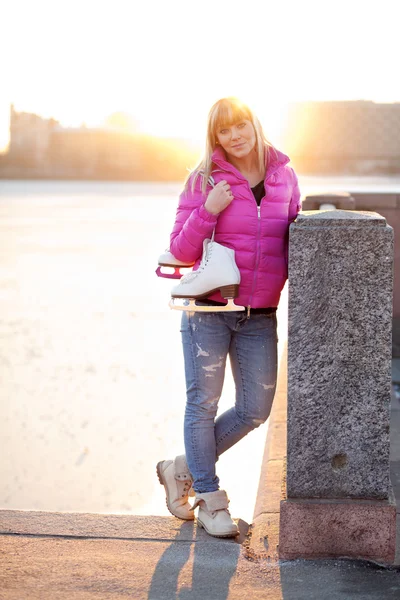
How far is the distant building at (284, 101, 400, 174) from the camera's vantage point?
4518 inches

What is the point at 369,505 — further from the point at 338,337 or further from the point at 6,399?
the point at 6,399

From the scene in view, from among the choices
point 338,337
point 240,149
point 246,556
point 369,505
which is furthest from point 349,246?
point 246,556

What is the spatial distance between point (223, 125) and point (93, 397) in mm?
3375

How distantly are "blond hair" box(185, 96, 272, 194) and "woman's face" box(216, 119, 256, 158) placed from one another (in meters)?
0.02

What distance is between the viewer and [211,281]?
326 centimetres

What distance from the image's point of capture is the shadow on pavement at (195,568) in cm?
295

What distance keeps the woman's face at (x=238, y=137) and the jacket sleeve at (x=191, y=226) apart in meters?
0.16

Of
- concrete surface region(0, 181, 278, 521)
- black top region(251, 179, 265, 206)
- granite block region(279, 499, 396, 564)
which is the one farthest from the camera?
concrete surface region(0, 181, 278, 521)

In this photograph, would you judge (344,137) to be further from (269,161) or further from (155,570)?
(155,570)

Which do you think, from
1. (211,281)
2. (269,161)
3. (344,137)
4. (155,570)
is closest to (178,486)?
(155,570)

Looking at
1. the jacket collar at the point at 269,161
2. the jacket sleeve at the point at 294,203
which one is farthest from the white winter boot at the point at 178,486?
the jacket collar at the point at 269,161

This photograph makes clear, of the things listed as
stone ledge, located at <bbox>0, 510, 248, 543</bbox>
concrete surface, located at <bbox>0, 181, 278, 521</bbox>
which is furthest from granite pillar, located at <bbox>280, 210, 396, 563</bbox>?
concrete surface, located at <bbox>0, 181, 278, 521</bbox>

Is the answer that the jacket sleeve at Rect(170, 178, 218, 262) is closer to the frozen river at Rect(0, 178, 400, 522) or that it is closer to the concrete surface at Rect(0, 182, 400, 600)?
the concrete surface at Rect(0, 182, 400, 600)

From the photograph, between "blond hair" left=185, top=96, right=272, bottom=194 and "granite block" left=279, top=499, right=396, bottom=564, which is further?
"blond hair" left=185, top=96, right=272, bottom=194
